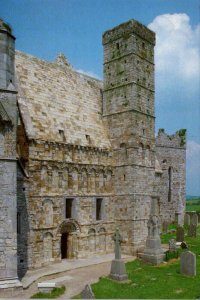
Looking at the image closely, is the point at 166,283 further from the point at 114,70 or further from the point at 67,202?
the point at 114,70

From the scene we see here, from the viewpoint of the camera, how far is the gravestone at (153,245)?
71.2 feet

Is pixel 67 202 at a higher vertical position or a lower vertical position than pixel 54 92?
lower

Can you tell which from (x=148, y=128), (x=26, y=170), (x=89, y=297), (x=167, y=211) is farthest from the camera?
(x=167, y=211)

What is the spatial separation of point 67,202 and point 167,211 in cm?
1902

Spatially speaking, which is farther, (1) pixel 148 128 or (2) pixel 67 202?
(1) pixel 148 128

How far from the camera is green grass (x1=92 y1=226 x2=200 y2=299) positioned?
1506 centimetres

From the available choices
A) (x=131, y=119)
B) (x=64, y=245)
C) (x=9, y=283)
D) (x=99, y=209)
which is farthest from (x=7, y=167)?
(x=131, y=119)

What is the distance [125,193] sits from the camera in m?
26.1

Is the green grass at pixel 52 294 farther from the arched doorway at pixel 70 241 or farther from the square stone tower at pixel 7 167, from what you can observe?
the arched doorway at pixel 70 241

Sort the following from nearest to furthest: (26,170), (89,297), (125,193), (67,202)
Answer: (89,297) < (26,170) < (67,202) < (125,193)

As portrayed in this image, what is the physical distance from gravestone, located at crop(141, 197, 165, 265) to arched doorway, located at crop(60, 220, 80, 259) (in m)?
4.64

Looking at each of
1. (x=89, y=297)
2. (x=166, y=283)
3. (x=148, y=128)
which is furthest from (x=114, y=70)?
(x=89, y=297)

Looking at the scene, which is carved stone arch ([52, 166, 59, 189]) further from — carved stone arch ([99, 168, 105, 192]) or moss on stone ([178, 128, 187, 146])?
moss on stone ([178, 128, 187, 146])

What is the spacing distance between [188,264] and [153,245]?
4.07 metres
